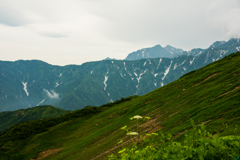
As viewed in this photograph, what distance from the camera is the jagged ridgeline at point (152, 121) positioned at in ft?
69.3

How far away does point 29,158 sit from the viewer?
40.9 metres

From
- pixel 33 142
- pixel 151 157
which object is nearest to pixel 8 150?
pixel 33 142

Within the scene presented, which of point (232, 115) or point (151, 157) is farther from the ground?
point (151, 157)

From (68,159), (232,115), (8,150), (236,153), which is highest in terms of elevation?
(236,153)

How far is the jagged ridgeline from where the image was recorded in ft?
69.3

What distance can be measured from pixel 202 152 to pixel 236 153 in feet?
4.48

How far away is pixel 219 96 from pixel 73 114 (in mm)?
63685

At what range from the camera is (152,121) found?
104 ft

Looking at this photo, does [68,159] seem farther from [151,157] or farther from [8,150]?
[151,157]

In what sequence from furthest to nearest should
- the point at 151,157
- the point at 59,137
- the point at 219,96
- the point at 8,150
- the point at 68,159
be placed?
the point at 59,137, the point at 8,150, the point at 68,159, the point at 219,96, the point at 151,157

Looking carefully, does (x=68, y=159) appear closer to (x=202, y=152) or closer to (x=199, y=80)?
(x=202, y=152)

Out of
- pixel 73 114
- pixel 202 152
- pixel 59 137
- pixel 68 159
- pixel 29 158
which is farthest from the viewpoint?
pixel 73 114

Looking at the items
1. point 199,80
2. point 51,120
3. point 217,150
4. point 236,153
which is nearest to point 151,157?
point 217,150

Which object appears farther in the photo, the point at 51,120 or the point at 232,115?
the point at 51,120
